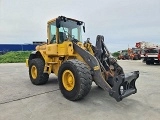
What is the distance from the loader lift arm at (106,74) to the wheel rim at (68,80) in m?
0.55

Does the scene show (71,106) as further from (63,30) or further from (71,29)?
(71,29)

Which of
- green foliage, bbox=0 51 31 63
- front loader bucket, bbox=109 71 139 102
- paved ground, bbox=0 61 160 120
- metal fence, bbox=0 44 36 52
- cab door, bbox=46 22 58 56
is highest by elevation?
metal fence, bbox=0 44 36 52

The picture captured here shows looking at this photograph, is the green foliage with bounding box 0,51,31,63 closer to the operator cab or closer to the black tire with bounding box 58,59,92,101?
the operator cab

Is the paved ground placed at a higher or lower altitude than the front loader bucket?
lower

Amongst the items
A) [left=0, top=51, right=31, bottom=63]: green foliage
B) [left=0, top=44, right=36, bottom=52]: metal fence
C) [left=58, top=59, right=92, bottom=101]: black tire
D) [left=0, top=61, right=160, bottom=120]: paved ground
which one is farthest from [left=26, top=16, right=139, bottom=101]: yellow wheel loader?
[left=0, top=44, right=36, bottom=52]: metal fence

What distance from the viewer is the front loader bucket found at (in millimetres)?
4285

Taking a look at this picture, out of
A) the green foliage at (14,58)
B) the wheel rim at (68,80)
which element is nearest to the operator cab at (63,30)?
the wheel rim at (68,80)

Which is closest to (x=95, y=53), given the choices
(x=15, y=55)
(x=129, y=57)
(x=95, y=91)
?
(x=95, y=91)

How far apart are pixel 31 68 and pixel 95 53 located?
2.78 metres

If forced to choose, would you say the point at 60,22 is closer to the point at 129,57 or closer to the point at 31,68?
the point at 31,68

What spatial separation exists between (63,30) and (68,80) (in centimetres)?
180

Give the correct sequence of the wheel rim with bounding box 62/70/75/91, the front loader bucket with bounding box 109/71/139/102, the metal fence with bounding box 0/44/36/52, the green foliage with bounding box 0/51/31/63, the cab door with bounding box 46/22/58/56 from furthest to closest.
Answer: the metal fence with bounding box 0/44/36/52 < the green foliage with bounding box 0/51/31/63 < the cab door with bounding box 46/22/58/56 < the wheel rim with bounding box 62/70/75/91 < the front loader bucket with bounding box 109/71/139/102

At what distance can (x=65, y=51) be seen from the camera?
5539mm

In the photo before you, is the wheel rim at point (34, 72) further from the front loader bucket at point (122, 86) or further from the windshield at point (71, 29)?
the front loader bucket at point (122, 86)
